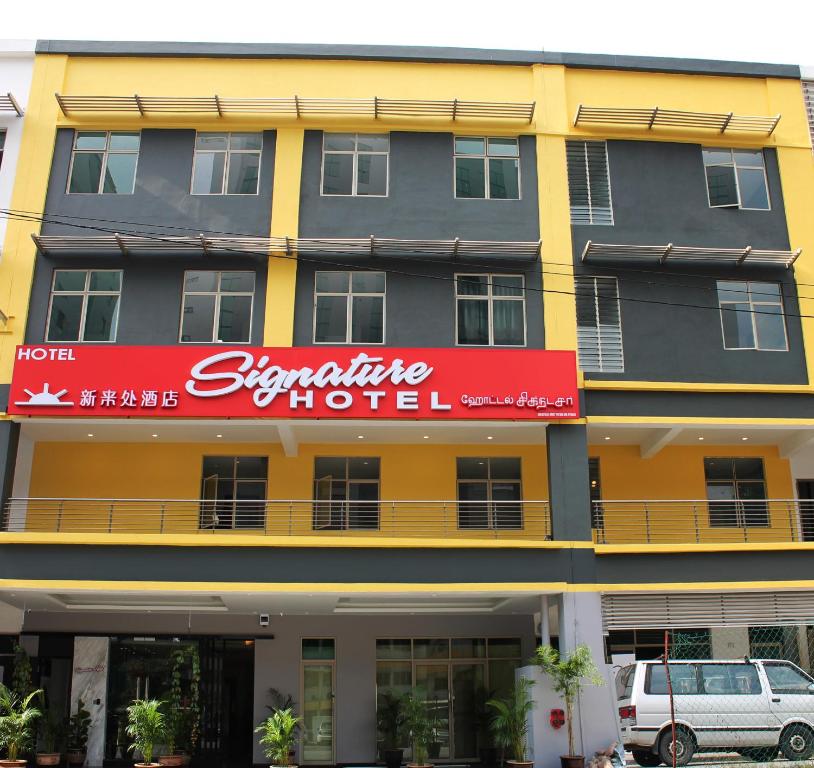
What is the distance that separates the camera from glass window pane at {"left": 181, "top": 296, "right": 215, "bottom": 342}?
2111cm

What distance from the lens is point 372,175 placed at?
2222cm

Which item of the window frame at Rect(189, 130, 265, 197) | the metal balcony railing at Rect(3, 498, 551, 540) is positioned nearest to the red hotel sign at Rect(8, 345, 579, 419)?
the metal balcony railing at Rect(3, 498, 551, 540)

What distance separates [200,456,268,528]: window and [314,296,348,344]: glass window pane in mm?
3209

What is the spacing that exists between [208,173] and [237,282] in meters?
2.75

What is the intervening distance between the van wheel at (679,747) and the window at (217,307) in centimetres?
1141

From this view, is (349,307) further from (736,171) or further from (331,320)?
(736,171)

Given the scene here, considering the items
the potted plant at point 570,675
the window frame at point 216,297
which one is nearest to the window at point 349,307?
the window frame at point 216,297

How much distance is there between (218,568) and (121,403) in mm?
3911

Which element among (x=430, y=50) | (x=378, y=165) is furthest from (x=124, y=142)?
(x=430, y=50)

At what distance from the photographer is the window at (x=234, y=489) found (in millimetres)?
21625

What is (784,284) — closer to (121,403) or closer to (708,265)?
(708,265)

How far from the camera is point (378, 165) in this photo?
22297mm

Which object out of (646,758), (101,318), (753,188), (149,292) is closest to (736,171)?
(753,188)

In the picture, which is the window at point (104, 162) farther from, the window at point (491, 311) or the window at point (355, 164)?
the window at point (491, 311)
